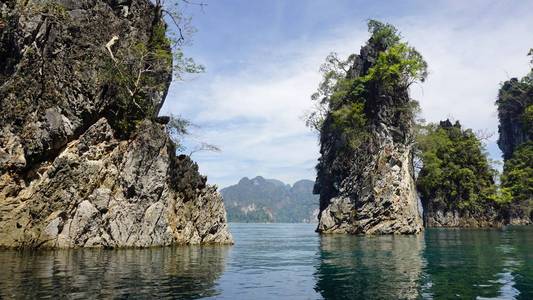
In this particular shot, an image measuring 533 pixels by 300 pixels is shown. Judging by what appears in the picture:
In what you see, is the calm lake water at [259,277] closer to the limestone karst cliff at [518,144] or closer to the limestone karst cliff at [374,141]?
the limestone karst cliff at [374,141]

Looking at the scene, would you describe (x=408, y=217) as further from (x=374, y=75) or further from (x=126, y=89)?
(x=126, y=89)

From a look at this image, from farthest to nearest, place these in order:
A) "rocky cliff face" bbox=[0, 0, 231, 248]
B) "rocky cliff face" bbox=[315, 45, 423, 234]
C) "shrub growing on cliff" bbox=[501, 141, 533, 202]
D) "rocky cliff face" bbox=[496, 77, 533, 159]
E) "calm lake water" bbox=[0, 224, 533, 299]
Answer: "rocky cliff face" bbox=[496, 77, 533, 159] < "shrub growing on cliff" bbox=[501, 141, 533, 202] < "rocky cliff face" bbox=[315, 45, 423, 234] < "rocky cliff face" bbox=[0, 0, 231, 248] < "calm lake water" bbox=[0, 224, 533, 299]

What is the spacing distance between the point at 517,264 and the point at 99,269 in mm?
21008

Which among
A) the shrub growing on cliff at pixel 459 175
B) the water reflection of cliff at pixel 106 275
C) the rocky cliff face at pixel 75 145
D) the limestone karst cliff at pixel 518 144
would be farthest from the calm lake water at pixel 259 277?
the shrub growing on cliff at pixel 459 175

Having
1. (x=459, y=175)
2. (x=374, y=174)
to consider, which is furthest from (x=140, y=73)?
(x=459, y=175)

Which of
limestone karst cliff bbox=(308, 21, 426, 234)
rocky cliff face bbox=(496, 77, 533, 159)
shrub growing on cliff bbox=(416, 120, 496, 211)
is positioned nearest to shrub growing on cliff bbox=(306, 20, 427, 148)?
limestone karst cliff bbox=(308, 21, 426, 234)

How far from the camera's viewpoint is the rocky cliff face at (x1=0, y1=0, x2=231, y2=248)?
28.5 metres

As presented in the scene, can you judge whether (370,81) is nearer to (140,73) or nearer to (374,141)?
(374,141)

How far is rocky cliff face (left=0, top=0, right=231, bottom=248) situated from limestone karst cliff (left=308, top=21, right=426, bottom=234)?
31741 millimetres

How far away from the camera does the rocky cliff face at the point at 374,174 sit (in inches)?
2343

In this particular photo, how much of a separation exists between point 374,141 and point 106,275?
172 ft

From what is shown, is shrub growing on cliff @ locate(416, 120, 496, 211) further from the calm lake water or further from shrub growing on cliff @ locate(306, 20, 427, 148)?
the calm lake water

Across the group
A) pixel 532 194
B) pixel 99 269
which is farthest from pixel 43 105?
pixel 532 194

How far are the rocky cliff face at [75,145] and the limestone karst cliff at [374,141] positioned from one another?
104ft
